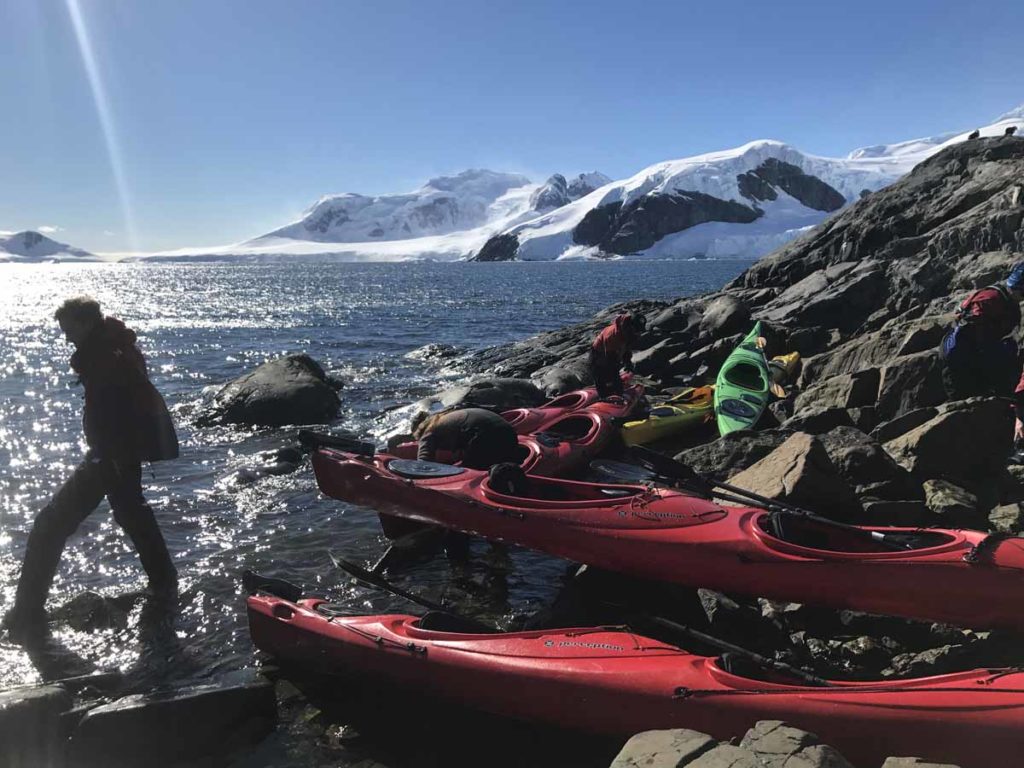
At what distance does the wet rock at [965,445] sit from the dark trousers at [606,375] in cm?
554

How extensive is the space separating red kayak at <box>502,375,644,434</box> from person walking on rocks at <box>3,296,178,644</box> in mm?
5291

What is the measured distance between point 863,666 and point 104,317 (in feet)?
20.7

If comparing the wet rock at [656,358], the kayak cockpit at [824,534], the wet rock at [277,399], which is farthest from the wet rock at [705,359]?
the kayak cockpit at [824,534]

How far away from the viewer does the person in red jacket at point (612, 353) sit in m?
10.8

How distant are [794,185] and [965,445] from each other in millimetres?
210880

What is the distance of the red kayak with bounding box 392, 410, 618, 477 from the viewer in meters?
8.34

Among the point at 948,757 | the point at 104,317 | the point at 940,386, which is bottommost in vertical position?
the point at 948,757

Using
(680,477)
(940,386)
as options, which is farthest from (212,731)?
(940,386)

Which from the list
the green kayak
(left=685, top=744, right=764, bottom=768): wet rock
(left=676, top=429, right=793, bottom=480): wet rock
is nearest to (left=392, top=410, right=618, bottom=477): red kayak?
(left=676, top=429, right=793, bottom=480): wet rock

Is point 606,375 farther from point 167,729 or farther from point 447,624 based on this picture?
point 167,729

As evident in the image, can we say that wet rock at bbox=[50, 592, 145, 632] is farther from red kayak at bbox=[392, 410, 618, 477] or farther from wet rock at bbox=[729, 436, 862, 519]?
wet rock at bbox=[729, 436, 862, 519]

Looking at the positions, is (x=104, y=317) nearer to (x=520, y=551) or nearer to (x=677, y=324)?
(x=520, y=551)

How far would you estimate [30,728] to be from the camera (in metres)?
4.17

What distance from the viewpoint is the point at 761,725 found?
321 centimetres
